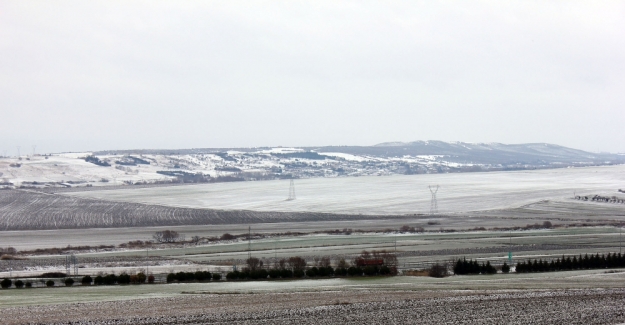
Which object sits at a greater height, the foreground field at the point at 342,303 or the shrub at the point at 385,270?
the foreground field at the point at 342,303

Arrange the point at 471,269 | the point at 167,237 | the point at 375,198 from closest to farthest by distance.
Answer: the point at 471,269 → the point at 167,237 → the point at 375,198

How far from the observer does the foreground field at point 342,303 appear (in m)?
17.0

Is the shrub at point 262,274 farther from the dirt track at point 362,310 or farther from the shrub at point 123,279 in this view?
the dirt track at point 362,310

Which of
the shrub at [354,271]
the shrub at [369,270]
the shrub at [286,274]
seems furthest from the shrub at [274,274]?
the shrub at [369,270]

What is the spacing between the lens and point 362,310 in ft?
59.5

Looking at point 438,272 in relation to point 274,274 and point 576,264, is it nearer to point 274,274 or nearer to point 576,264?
point 576,264

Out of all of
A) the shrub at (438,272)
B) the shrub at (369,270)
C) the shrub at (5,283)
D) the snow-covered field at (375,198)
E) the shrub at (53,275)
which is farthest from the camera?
the snow-covered field at (375,198)

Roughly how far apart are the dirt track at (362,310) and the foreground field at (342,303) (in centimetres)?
2

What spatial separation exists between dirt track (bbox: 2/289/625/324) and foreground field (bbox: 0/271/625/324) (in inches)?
1.0

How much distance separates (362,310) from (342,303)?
1.08m

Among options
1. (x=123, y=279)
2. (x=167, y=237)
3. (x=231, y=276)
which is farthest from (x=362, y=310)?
(x=167, y=237)

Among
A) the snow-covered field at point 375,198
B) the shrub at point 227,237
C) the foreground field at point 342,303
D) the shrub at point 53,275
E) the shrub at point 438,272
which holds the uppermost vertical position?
the snow-covered field at point 375,198

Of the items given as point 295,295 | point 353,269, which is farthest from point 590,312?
point 353,269

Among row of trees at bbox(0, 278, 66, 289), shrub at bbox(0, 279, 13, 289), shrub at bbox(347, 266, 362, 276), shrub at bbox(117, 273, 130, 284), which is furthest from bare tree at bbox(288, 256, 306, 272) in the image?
shrub at bbox(0, 279, 13, 289)
